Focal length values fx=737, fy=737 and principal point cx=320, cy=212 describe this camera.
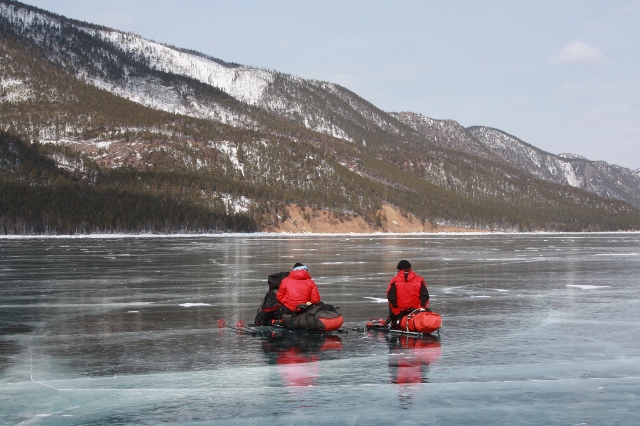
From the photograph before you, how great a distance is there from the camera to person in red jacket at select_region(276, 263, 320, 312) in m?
18.0

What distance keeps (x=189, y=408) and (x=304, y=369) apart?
10.9ft

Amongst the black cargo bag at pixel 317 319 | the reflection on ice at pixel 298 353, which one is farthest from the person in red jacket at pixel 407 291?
the reflection on ice at pixel 298 353

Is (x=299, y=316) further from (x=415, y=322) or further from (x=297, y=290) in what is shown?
(x=415, y=322)

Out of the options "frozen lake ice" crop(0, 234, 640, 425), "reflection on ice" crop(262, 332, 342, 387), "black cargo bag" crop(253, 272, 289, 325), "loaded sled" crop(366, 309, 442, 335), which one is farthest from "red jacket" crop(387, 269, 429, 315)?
"black cargo bag" crop(253, 272, 289, 325)

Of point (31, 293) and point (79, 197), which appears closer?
point (31, 293)

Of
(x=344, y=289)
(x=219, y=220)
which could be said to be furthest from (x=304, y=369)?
(x=219, y=220)

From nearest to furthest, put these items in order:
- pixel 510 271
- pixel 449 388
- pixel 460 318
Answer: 1. pixel 449 388
2. pixel 460 318
3. pixel 510 271

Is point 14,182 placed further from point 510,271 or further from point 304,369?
point 304,369

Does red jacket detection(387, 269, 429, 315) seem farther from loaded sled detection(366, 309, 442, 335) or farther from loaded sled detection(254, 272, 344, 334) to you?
loaded sled detection(254, 272, 344, 334)

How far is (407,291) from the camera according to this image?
17.7 m

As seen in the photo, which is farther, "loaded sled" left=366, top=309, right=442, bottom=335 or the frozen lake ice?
"loaded sled" left=366, top=309, right=442, bottom=335

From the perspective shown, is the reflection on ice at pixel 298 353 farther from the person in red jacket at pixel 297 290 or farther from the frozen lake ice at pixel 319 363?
the person in red jacket at pixel 297 290

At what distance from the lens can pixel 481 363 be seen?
47.2 ft

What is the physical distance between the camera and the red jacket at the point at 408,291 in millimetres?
17625
